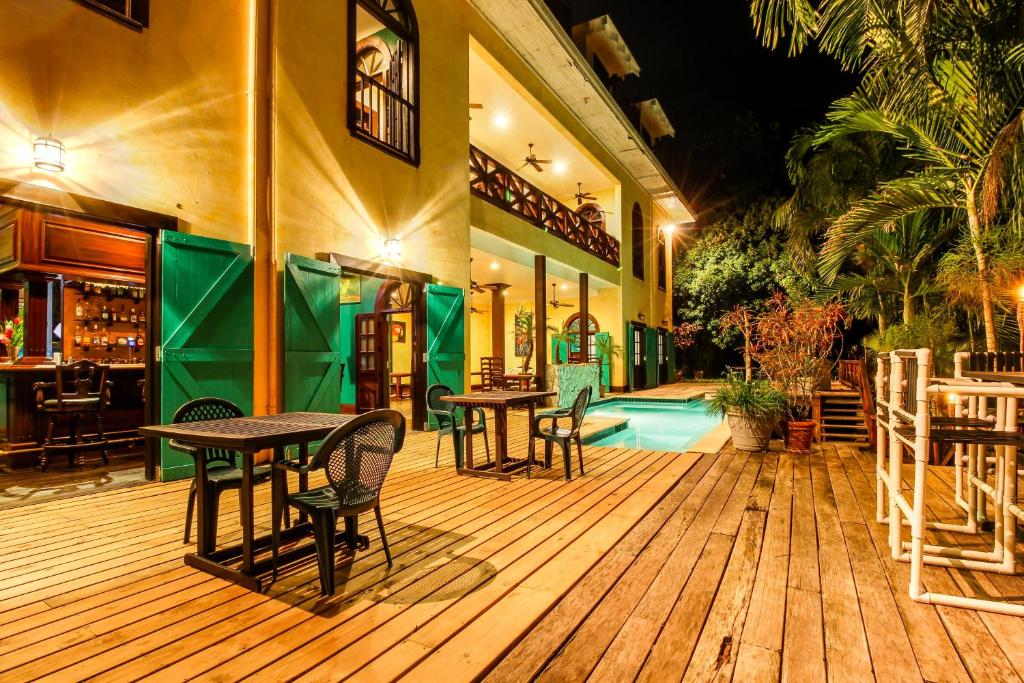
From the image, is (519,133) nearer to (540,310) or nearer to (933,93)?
(540,310)

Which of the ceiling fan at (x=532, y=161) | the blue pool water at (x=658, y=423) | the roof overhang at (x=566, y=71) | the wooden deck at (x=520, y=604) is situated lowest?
the blue pool water at (x=658, y=423)

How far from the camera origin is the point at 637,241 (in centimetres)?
1662

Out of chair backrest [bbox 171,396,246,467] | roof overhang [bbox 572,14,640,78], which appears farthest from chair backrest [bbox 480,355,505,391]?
chair backrest [bbox 171,396,246,467]

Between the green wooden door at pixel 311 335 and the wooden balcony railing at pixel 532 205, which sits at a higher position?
the wooden balcony railing at pixel 532 205

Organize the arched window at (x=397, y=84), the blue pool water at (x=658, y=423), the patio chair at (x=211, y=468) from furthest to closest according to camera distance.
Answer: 1. the blue pool water at (x=658, y=423)
2. the arched window at (x=397, y=84)
3. the patio chair at (x=211, y=468)

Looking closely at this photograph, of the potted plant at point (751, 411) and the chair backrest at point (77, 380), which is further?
the potted plant at point (751, 411)

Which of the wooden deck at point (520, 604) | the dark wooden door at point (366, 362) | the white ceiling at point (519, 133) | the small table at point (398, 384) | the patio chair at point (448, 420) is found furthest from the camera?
the small table at point (398, 384)

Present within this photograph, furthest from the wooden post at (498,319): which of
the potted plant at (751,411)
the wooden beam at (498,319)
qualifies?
the potted plant at (751,411)

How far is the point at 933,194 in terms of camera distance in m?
5.80

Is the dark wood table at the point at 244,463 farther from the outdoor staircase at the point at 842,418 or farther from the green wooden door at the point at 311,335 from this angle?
the outdoor staircase at the point at 842,418

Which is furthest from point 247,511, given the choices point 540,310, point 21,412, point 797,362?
point 540,310

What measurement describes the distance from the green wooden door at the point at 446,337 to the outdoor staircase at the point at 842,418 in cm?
472

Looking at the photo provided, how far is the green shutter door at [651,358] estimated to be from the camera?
16578 millimetres

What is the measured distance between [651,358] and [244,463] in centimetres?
1548
